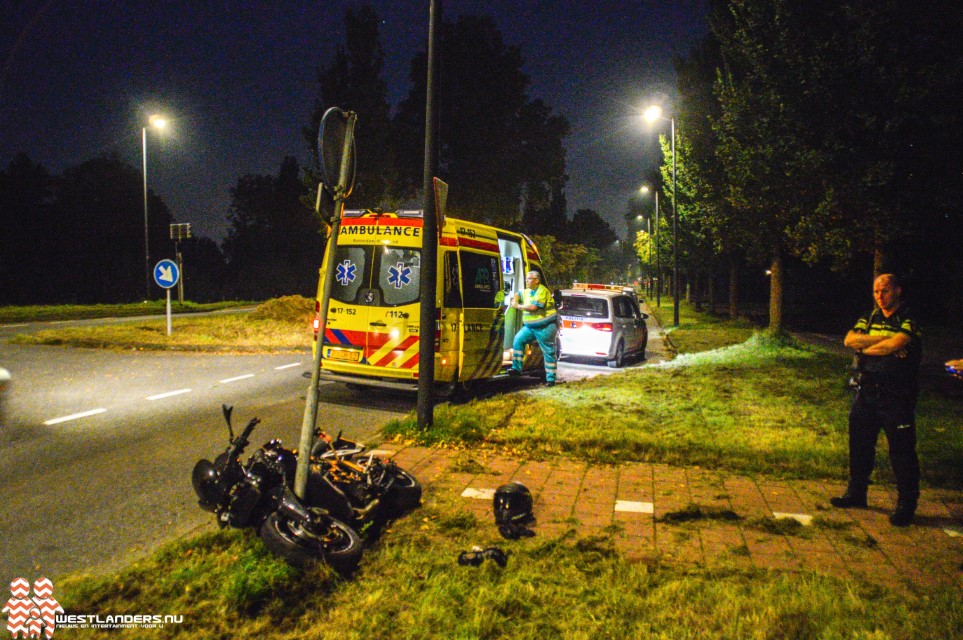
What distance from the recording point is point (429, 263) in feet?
Answer: 24.0

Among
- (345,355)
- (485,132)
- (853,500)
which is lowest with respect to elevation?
(853,500)

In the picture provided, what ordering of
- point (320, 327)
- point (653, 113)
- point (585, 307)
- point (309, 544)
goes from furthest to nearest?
point (653, 113) → point (585, 307) → point (320, 327) → point (309, 544)

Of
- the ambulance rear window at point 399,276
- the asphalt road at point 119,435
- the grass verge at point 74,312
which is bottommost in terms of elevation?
the asphalt road at point 119,435

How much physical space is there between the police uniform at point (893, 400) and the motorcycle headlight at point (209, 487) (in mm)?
4572

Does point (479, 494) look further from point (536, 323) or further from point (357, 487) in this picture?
point (536, 323)

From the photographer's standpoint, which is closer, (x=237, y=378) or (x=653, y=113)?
(x=237, y=378)

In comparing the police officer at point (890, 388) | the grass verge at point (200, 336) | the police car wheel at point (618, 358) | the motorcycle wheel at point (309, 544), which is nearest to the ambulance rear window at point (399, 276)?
the motorcycle wheel at point (309, 544)

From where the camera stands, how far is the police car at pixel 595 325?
579 inches

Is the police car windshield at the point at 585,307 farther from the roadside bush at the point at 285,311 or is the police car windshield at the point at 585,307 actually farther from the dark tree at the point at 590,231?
the dark tree at the point at 590,231

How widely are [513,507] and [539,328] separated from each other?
645 cm

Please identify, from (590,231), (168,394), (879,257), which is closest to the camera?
(168,394)

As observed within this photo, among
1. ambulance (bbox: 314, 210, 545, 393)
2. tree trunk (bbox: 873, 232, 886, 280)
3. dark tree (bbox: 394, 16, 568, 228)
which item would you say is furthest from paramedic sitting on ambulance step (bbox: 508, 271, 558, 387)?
dark tree (bbox: 394, 16, 568, 228)

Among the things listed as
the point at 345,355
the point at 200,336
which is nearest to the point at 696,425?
the point at 345,355

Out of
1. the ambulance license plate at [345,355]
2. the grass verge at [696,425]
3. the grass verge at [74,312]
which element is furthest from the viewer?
the grass verge at [74,312]
